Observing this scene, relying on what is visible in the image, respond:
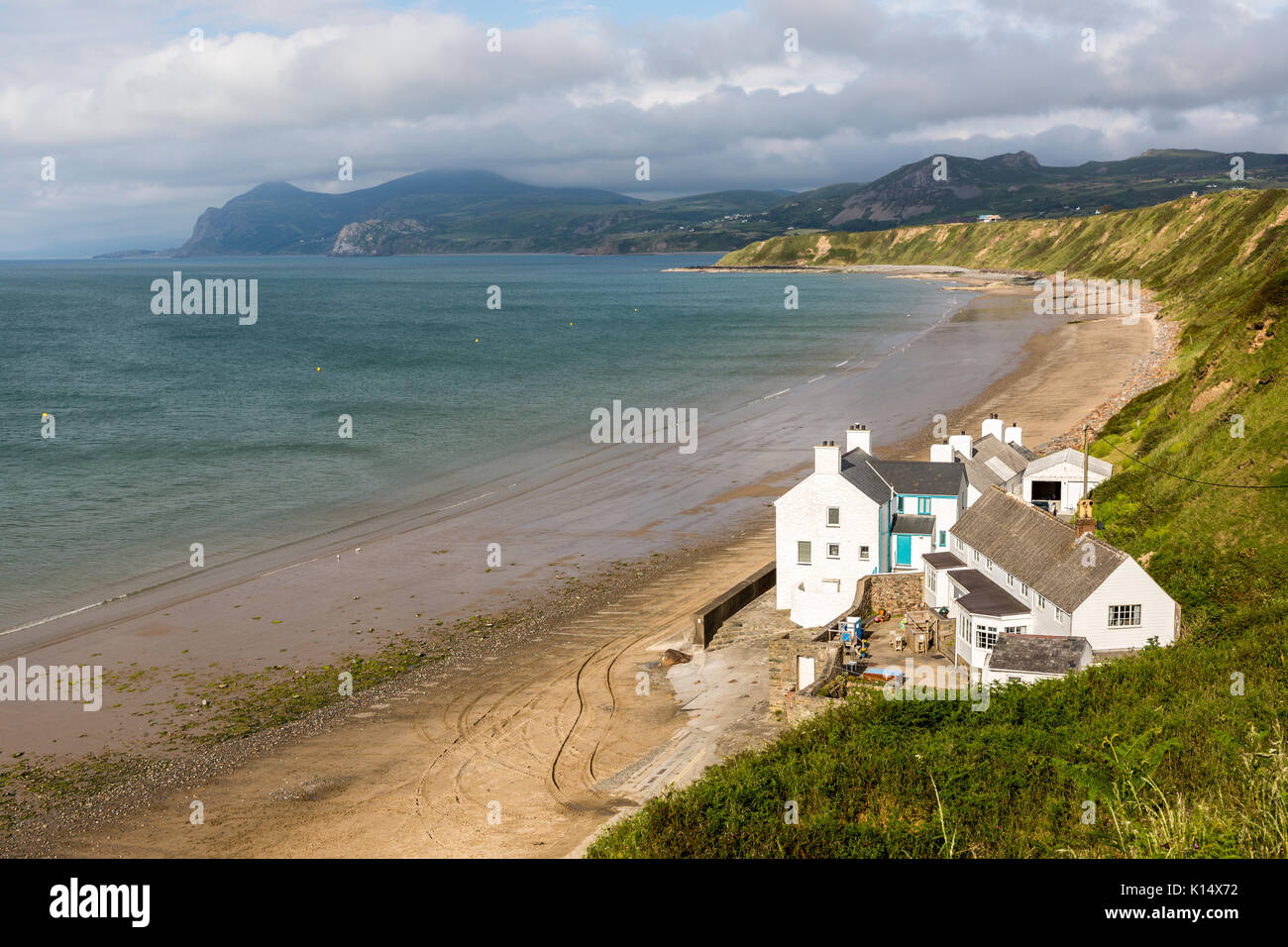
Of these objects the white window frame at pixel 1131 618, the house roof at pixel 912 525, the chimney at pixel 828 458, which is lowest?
the white window frame at pixel 1131 618

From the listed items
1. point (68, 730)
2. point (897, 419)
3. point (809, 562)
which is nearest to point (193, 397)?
point (897, 419)

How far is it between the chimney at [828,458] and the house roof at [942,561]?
157 inches

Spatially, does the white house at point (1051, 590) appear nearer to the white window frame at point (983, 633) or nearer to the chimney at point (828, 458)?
the white window frame at point (983, 633)

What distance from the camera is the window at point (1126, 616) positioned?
25859 mm

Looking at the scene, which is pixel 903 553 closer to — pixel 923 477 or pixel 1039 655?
pixel 923 477

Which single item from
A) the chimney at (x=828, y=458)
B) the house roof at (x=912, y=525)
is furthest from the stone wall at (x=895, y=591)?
the chimney at (x=828, y=458)

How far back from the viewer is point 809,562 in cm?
3266

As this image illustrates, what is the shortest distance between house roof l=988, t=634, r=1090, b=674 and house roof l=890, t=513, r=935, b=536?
7704 millimetres

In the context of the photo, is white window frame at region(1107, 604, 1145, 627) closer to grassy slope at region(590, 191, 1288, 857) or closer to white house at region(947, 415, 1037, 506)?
grassy slope at region(590, 191, 1288, 857)

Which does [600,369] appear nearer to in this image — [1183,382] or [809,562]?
[1183,382]

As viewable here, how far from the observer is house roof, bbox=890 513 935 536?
33.0 m

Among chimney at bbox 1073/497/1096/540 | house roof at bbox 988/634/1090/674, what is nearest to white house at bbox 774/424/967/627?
chimney at bbox 1073/497/1096/540

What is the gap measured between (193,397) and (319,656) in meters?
63.9
